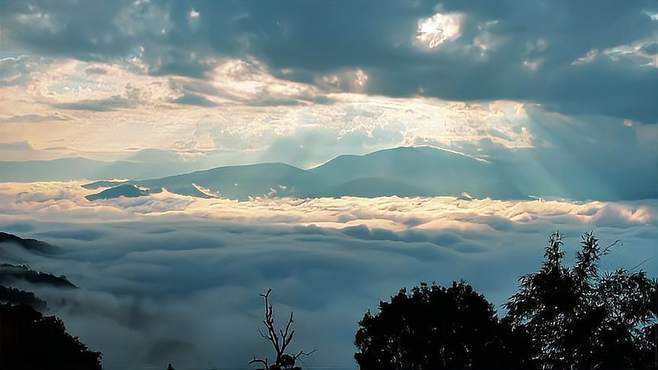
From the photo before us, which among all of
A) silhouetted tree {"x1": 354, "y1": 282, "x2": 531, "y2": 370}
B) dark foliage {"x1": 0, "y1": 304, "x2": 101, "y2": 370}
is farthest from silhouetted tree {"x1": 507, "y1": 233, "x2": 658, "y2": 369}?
dark foliage {"x1": 0, "y1": 304, "x2": 101, "y2": 370}

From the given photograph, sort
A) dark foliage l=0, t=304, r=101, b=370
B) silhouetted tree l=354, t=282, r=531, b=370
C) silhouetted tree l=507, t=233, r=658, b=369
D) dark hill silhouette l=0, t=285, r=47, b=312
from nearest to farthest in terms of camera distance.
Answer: silhouetted tree l=507, t=233, r=658, b=369 < dark foliage l=0, t=304, r=101, b=370 < silhouetted tree l=354, t=282, r=531, b=370 < dark hill silhouette l=0, t=285, r=47, b=312

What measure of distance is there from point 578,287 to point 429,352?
442 inches

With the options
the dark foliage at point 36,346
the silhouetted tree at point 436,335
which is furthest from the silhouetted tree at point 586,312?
the dark foliage at point 36,346

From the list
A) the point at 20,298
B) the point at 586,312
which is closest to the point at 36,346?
the point at 586,312

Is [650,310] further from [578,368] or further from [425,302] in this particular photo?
→ [425,302]

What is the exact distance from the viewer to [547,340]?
1300 inches

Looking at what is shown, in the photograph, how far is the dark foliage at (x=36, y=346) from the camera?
1240 inches

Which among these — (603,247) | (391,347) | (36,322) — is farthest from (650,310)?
(36,322)

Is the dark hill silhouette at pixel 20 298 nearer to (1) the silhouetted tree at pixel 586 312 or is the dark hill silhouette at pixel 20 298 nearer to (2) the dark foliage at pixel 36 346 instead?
(2) the dark foliage at pixel 36 346

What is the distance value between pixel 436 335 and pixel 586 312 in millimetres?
11684

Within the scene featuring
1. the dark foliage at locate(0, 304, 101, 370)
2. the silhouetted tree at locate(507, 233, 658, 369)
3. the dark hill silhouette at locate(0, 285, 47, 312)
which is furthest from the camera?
the dark hill silhouette at locate(0, 285, 47, 312)

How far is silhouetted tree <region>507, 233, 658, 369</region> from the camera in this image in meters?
28.3

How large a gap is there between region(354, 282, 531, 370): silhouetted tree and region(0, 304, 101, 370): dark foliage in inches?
658

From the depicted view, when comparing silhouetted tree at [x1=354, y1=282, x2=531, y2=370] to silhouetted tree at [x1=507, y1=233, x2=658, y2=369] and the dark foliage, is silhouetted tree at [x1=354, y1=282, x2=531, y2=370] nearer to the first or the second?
silhouetted tree at [x1=507, y1=233, x2=658, y2=369]
